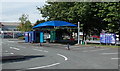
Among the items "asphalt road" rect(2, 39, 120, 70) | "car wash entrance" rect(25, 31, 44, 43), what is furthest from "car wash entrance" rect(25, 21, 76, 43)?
"asphalt road" rect(2, 39, 120, 70)

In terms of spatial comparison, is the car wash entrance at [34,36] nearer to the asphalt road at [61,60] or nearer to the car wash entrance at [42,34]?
the car wash entrance at [42,34]

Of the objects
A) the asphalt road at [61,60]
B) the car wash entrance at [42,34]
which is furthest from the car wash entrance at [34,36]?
→ the asphalt road at [61,60]

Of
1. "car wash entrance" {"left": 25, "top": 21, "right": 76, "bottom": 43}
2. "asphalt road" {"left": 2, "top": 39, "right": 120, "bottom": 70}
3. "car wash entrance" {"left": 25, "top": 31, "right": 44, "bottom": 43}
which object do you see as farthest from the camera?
"car wash entrance" {"left": 25, "top": 31, "right": 44, "bottom": 43}

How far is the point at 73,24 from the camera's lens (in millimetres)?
37000

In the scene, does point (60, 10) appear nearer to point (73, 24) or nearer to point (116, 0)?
point (73, 24)

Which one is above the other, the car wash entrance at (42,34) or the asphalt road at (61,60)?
the car wash entrance at (42,34)

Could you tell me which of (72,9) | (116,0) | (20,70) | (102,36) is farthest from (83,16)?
(20,70)

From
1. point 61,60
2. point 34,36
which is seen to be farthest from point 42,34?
point 61,60

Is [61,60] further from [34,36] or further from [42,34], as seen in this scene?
[34,36]

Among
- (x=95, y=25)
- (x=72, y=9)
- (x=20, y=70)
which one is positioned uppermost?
(x=72, y=9)

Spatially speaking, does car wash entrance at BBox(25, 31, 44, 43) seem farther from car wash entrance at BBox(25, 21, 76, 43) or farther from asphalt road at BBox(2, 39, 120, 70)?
asphalt road at BBox(2, 39, 120, 70)

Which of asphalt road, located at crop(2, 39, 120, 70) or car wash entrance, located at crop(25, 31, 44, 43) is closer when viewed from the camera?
asphalt road, located at crop(2, 39, 120, 70)

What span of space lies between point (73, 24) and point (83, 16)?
3302 mm

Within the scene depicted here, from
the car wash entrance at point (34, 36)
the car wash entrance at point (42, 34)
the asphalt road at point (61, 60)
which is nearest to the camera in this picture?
the asphalt road at point (61, 60)
